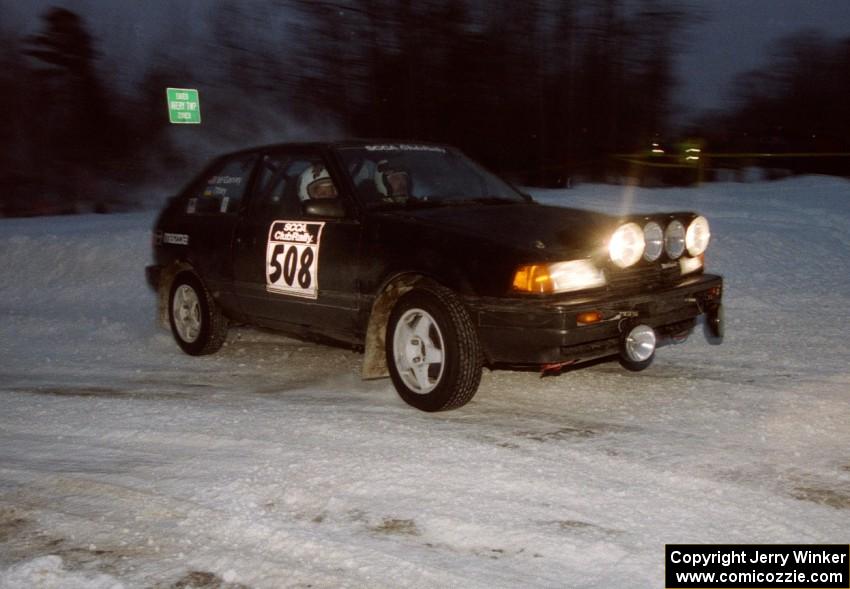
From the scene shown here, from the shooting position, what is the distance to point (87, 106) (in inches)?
1287

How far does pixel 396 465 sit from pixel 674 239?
2.21 metres

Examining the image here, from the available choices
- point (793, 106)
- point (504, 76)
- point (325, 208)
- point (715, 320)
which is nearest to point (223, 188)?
point (325, 208)

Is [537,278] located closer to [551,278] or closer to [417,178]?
[551,278]

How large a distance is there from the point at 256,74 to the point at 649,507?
2179cm

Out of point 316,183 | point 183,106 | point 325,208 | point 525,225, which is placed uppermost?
point 183,106

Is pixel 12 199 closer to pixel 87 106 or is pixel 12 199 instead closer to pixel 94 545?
pixel 87 106

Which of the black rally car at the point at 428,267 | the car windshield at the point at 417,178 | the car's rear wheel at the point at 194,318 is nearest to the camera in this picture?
the black rally car at the point at 428,267

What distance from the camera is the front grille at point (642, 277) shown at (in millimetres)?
4813

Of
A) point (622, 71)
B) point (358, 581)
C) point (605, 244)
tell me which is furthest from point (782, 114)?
point (358, 581)

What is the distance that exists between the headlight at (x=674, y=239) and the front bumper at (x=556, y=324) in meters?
0.32

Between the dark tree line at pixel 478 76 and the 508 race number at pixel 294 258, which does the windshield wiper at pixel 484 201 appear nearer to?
the 508 race number at pixel 294 258

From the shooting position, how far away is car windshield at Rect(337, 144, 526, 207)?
5.63 metres

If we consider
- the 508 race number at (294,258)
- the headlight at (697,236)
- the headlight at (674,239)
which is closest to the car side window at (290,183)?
the 508 race number at (294,258)

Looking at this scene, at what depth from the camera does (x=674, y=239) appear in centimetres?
520
